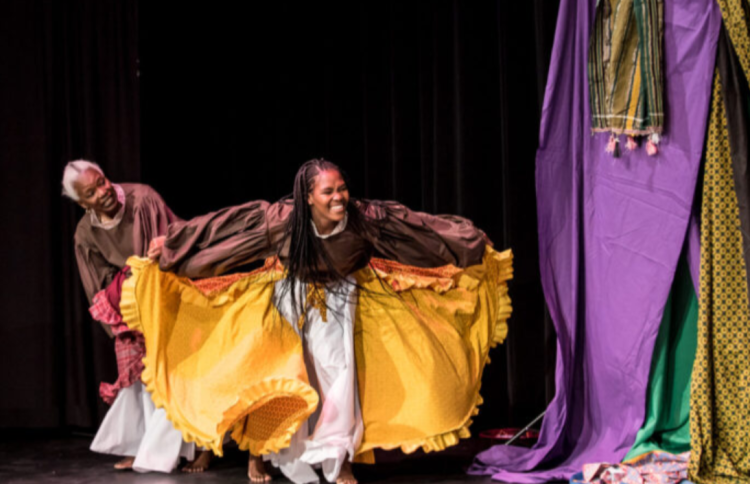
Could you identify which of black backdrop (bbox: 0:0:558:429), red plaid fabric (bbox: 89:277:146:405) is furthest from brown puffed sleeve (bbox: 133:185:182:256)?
black backdrop (bbox: 0:0:558:429)

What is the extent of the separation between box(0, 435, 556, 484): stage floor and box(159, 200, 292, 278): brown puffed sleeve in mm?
991

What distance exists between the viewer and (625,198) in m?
3.68

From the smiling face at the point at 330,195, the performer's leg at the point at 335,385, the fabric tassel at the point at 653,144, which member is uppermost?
the fabric tassel at the point at 653,144

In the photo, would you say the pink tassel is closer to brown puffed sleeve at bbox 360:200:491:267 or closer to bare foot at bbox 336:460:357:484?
brown puffed sleeve at bbox 360:200:491:267

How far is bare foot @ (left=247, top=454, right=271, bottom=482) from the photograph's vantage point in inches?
156

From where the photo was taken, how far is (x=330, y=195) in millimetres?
3707

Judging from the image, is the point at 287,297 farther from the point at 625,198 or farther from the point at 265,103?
the point at 265,103

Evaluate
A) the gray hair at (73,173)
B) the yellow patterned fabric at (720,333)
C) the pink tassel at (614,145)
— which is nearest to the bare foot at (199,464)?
the gray hair at (73,173)

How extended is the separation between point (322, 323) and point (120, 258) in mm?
1309

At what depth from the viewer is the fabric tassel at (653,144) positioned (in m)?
3.53

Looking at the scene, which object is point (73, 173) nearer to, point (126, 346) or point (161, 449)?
point (126, 346)

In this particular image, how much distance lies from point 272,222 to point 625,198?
58.0 inches

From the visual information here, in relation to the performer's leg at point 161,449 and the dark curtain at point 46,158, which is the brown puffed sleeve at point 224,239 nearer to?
the performer's leg at point 161,449

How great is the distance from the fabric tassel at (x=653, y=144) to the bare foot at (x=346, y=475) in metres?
1.82
